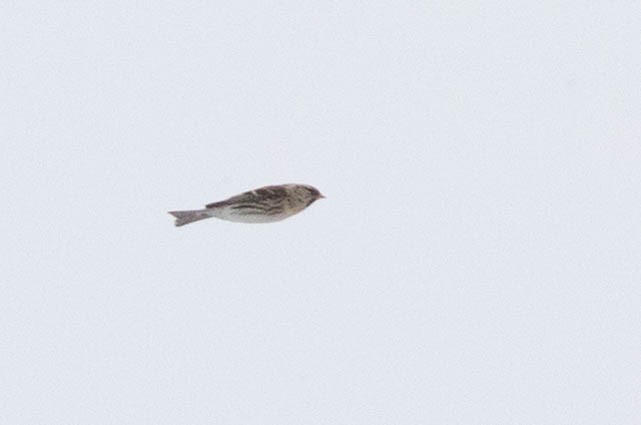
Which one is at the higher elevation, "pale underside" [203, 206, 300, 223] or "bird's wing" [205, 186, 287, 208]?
"bird's wing" [205, 186, 287, 208]

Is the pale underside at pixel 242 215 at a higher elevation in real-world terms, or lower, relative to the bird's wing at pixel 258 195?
lower

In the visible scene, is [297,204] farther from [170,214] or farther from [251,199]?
[170,214]

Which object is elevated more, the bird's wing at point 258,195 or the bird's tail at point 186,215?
the bird's wing at point 258,195

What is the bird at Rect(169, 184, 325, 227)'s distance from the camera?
481 cm

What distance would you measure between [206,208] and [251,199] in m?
0.26

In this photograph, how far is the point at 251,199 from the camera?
15.9 feet

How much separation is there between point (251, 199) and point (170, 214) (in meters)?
0.47

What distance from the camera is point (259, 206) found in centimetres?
487

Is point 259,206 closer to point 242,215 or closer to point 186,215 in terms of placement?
point 242,215

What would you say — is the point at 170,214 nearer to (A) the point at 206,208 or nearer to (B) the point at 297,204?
(A) the point at 206,208

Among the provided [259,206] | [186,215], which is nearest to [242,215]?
[259,206]

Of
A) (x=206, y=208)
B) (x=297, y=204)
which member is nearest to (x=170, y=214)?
(x=206, y=208)

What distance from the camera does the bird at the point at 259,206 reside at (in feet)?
15.8

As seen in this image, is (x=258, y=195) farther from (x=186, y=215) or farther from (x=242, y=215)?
(x=186, y=215)
